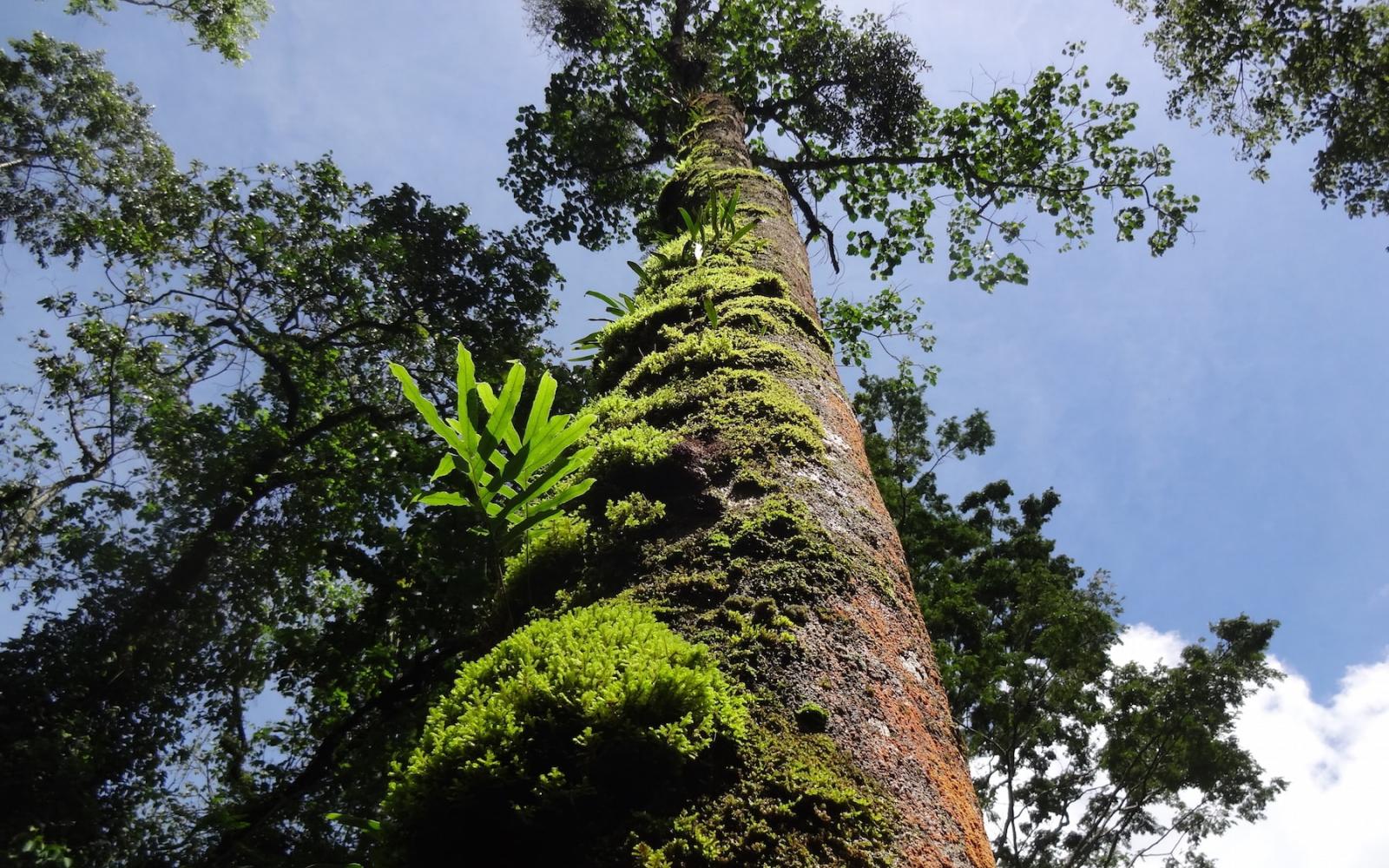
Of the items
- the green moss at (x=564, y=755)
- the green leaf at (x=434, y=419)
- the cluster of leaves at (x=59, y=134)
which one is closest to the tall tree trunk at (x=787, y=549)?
the green moss at (x=564, y=755)

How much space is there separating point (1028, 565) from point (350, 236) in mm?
12545

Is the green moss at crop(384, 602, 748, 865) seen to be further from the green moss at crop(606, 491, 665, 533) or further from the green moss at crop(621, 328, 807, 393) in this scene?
the green moss at crop(621, 328, 807, 393)

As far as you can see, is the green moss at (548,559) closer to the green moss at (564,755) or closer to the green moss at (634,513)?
the green moss at (634,513)

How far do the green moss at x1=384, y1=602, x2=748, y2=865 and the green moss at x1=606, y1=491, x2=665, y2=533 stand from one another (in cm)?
50

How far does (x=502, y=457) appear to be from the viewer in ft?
6.85

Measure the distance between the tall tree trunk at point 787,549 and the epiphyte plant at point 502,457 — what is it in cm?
18

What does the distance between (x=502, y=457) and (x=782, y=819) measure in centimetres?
129

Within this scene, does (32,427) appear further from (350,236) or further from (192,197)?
(350,236)

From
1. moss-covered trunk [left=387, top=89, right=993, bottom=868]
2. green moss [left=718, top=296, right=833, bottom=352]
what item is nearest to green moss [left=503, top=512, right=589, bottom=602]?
moss-covered trunk [left=387, top=89, right=993, bottom=868]

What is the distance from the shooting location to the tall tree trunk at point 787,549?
1272mm

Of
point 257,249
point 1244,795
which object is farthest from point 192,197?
point 1244,795

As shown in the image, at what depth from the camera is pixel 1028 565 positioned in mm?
14016

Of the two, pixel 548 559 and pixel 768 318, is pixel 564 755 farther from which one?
pixel 768 318

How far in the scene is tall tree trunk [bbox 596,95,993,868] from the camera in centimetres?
127
